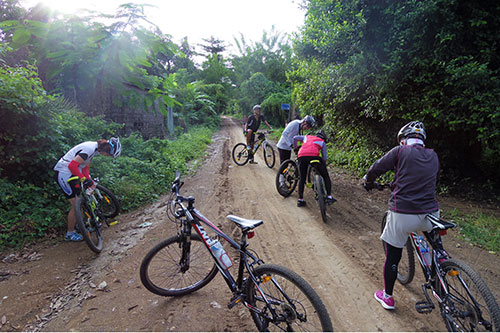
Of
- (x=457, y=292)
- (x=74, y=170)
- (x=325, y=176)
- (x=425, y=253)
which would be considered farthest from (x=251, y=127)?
(x=457, y=292)

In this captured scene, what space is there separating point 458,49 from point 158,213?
22.4 feet

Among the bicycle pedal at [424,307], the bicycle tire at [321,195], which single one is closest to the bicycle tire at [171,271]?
the bicycle pedal at [424,307]

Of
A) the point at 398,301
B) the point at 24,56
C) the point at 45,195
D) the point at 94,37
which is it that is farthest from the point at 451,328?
the point at 24,56

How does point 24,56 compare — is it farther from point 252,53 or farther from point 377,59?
point 252,53

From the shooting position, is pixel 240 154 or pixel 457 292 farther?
pixel 240 154

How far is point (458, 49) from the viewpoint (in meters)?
4.81

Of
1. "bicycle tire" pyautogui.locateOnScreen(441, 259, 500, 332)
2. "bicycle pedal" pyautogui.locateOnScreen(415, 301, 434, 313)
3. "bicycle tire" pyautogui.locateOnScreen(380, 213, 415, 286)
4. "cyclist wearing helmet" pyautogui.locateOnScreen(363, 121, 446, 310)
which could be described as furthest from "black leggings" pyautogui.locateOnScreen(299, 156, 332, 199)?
"bicycle tire" pyautogui.locateOnScreen(441, 259, 500, 332)

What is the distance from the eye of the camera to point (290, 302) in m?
Answer: 2.05

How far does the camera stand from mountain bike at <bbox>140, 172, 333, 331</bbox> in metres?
2.02

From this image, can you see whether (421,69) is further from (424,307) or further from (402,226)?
(424,307)

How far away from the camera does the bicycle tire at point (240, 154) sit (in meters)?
9.40

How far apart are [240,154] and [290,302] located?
297 inches

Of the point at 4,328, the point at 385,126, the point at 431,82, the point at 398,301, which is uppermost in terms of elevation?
the point at 431,82

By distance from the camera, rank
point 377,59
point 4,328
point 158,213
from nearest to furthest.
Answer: point 4,328, point 158,213, point 377,59
